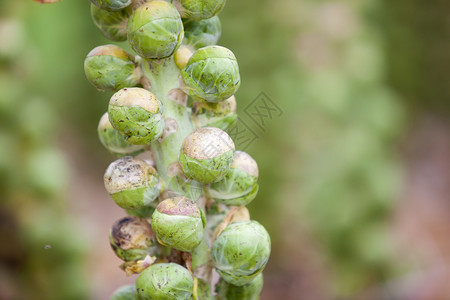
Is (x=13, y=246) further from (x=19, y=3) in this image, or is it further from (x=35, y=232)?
(x=19, y=3)

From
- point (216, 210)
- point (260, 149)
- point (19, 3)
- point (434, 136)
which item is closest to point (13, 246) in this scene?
point (19, 3)

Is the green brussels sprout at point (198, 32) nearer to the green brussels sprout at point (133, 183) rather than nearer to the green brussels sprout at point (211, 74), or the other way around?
the green brussels sprout at point (211, 74)

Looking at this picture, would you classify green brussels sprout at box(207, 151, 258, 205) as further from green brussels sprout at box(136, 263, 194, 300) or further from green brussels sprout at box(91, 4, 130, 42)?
green brussels sprout at box(91, 4, 130, 42)

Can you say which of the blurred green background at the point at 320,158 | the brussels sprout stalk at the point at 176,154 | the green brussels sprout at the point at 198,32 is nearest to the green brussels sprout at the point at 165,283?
the brussels sprout stalk at the point at 176,154

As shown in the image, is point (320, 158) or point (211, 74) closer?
point (211, 74)

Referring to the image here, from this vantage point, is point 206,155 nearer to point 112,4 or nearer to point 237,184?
A: point 237,184

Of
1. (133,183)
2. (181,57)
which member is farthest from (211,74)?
(133,183)
